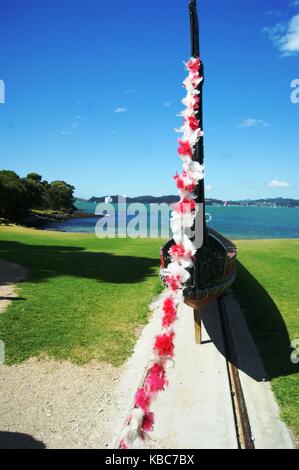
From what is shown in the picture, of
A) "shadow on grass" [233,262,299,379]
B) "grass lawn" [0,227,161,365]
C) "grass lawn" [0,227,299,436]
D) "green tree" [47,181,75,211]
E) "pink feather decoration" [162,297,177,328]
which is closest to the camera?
"pink feather decoration" [162,297,177,328]

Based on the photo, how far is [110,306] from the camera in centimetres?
1441

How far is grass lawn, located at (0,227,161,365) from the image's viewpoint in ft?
34.4

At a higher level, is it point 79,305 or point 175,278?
point 175,278

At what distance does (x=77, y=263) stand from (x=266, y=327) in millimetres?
13544

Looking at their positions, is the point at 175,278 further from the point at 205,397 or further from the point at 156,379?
the point at 205,397

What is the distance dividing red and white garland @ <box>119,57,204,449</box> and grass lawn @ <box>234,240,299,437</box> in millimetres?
3682

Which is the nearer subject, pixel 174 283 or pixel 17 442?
pixel 174 283

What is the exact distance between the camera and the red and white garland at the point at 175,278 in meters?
4.68

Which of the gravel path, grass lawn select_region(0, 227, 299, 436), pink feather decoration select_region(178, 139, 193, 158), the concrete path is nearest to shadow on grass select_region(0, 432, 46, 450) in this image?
the gravel path

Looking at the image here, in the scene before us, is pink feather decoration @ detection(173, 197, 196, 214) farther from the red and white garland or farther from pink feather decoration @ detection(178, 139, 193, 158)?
pink feather decoration @ detection(178, 139, 193, 158)

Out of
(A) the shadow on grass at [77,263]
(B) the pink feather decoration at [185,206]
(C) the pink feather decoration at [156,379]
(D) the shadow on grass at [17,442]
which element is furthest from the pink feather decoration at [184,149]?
(A) the shadow on grass at [77,263]

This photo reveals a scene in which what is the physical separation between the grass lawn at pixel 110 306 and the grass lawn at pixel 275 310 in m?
0.02

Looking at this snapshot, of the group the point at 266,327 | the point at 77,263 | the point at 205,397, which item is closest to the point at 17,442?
the point at 205,397

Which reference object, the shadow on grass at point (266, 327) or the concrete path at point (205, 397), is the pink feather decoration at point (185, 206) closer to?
the concrete path at point (205, 397)
